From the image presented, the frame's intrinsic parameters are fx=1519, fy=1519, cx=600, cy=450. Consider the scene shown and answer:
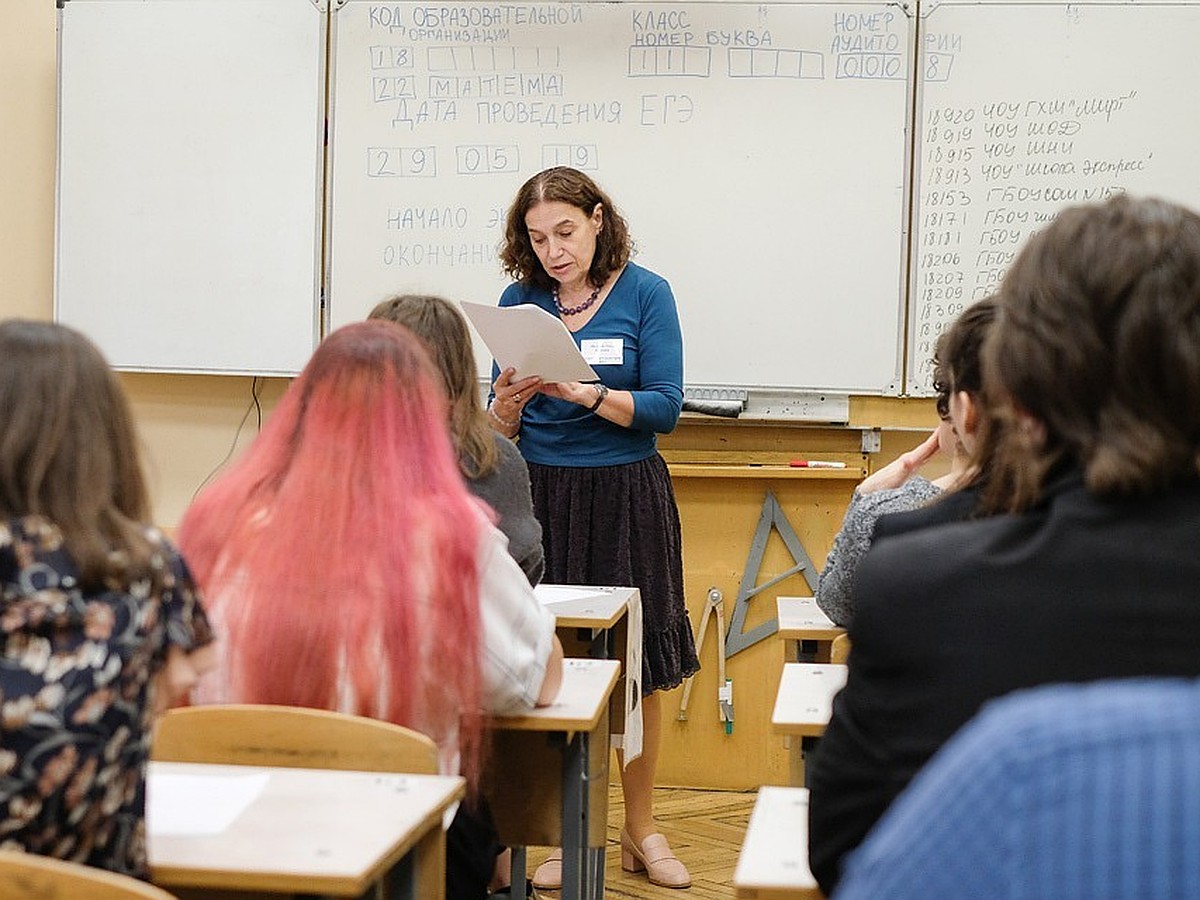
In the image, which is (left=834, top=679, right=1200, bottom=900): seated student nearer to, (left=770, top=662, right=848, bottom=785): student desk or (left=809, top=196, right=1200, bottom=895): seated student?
(left=809, top=196, right=1200, bottom=895): seated student

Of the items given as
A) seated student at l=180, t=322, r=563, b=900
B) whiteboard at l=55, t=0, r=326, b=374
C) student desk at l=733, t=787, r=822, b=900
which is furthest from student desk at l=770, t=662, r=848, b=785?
whiteboard at l=55, t=0, r=326, b=374

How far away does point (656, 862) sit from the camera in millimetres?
3691

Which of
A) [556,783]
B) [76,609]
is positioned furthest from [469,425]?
[76,609]

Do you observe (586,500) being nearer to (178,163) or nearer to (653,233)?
(653,233)

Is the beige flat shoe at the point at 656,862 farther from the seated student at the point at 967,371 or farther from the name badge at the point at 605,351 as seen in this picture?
the seated student at the point at 967,371

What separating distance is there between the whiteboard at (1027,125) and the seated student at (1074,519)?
3194mm

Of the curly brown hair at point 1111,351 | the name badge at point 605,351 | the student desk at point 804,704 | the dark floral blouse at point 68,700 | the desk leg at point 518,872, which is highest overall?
the curly brown hair at point 1111,351

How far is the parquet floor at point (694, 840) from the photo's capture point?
142 inches

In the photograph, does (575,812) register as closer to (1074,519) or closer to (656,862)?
(656,862)

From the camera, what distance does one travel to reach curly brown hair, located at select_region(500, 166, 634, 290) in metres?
3.71

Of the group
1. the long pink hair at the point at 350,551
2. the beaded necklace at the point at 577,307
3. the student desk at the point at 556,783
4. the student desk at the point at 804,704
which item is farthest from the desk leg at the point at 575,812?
the beaded necklace at the point at 577,307

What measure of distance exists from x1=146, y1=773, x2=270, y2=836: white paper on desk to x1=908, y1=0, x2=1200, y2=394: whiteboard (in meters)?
3.07

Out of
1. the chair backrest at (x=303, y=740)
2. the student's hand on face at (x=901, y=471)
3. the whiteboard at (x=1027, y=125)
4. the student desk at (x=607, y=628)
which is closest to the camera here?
the chair backrest at (x=303, y=740)

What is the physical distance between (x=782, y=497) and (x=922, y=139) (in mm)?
1133
